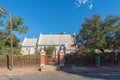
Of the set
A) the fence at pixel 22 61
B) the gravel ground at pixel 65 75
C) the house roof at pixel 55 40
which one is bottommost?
the gravel ground at pixel 65 75

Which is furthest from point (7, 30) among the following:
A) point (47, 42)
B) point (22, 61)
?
point (47, 42)

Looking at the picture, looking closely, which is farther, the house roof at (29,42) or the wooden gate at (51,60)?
the house roof at (29,42)

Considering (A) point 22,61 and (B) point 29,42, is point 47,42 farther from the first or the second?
(A) point 22,61

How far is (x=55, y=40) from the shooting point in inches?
3132

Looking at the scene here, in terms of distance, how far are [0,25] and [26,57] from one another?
11.0 meters

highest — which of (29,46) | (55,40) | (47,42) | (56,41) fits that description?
(55,40)

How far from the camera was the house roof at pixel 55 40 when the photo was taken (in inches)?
3063

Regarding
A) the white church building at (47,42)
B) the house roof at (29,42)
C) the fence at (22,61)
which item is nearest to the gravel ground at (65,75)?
the fence at (22,61)

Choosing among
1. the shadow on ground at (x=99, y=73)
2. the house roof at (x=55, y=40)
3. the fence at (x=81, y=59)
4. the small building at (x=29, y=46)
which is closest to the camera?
the shadow on ground at (x=99, y=73)

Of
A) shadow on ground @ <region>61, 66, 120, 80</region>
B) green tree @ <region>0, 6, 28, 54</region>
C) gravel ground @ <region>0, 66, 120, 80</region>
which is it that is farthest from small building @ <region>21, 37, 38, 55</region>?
gravel ground @ <region>0, 66, 120, 80</region>

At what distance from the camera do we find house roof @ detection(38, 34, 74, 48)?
77812 millimetres

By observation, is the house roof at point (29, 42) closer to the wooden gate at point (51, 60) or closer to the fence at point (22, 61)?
the wooden gate at point (51, 60)

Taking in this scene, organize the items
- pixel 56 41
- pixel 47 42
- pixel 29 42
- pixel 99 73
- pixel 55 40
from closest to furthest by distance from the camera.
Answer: pixel 99 73 < pixel 47 42 < pixel 56 41 < pixel 55 40 < pixel 29 42

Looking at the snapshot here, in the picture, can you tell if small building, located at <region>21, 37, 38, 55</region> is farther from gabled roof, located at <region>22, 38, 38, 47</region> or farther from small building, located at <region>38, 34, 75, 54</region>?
small building, located at <region>38, 34, 75, 54</region>
